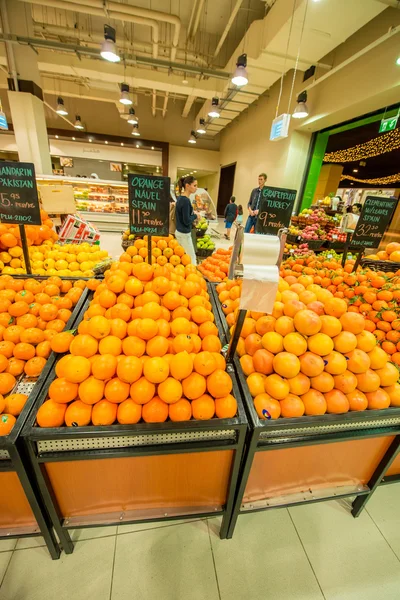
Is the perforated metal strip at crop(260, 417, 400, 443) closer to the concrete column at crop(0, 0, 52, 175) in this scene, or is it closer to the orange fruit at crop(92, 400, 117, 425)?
the orange fruit at crop(92, 400, 117, 425)

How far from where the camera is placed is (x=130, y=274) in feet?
5.51

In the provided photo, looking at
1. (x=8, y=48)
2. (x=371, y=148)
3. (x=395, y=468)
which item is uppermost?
(x=8, y=48)

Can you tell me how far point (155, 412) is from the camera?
3.60 feet

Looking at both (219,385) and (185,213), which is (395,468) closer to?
(219,385)

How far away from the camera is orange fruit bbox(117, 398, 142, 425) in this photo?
108cm

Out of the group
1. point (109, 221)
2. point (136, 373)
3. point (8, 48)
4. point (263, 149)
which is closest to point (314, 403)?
point (136, 373)

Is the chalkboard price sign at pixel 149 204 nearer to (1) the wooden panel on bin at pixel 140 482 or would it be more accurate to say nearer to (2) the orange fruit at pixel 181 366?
(2) the orange fruit at pixel 181 366

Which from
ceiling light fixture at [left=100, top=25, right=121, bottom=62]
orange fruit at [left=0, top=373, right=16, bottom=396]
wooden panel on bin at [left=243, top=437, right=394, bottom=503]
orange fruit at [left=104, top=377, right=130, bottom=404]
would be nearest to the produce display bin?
wooden panel on bin at [left=243, top=437, right=394, bottom=503]

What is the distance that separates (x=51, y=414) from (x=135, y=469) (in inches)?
19.4

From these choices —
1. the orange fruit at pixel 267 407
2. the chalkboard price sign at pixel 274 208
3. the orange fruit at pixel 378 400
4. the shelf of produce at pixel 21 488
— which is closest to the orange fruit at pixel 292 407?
the orange fruit at pixel 267 407

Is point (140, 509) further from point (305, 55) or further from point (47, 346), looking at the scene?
point (305, 55)

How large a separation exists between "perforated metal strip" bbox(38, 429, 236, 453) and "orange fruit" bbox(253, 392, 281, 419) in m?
0.16

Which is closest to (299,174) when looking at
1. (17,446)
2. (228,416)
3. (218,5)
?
(218,5)

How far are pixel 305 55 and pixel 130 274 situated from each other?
6.82 m
